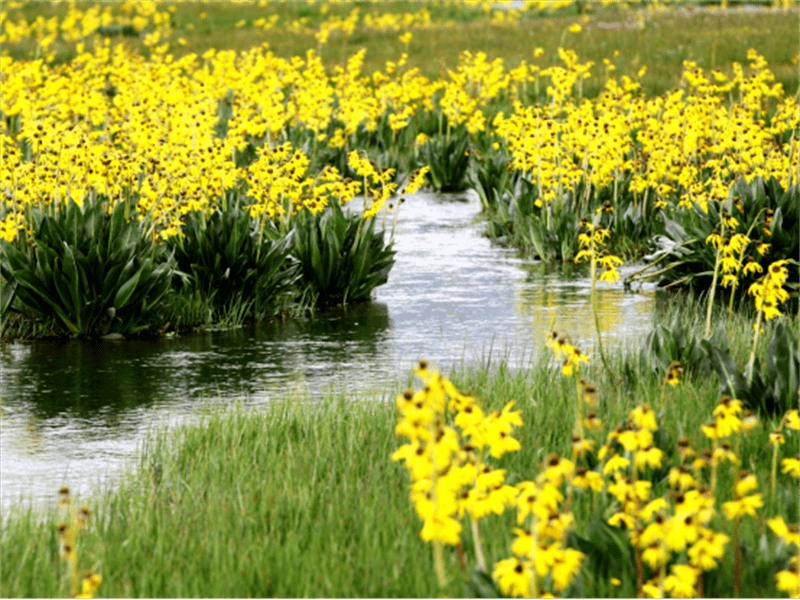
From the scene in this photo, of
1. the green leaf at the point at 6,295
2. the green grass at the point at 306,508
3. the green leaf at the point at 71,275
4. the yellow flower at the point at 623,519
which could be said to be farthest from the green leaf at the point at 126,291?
the yellow flower at the point at 623,519

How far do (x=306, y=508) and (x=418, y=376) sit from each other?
164 cm

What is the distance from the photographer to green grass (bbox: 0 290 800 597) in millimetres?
3273

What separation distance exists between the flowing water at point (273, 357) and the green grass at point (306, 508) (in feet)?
1.03

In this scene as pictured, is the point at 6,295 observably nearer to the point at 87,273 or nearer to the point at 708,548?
the point at 87,273

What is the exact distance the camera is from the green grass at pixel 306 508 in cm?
327

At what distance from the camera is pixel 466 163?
14.6 metres

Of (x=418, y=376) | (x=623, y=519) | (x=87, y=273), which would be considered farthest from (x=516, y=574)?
(x=87, y=273)

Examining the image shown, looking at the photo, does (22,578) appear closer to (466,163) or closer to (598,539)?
(598,539)

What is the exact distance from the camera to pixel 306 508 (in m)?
3.80

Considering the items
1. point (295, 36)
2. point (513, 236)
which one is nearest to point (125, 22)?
point (295, 36)

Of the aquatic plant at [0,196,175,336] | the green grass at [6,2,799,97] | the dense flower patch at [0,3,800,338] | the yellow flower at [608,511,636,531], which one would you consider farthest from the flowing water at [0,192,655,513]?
the green grass at [6,2,799,97]

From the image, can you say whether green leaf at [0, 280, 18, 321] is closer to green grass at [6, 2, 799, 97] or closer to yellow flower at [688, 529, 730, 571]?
yellow flower at [688, 529, 730, 571]

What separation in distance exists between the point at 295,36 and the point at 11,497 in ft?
101

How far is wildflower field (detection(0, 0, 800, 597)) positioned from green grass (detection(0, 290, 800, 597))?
0.01m
